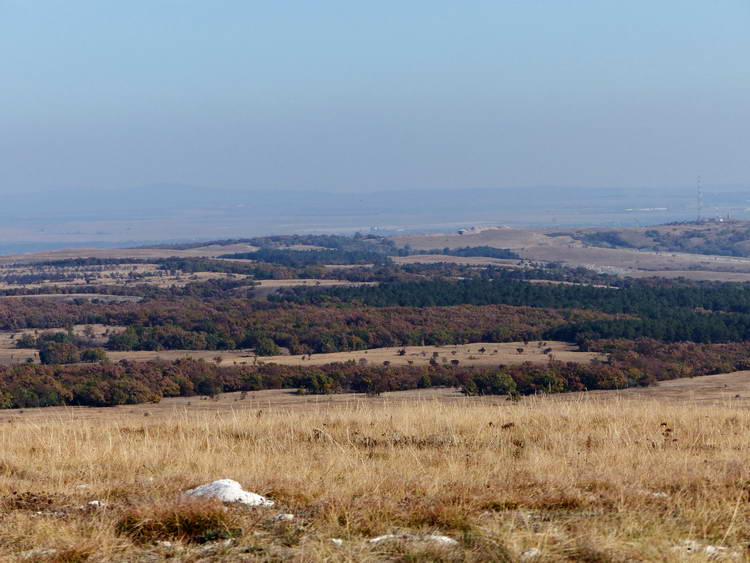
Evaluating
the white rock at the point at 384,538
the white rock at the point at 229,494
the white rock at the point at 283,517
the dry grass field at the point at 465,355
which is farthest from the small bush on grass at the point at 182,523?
the dry grass field at the point at 465,355

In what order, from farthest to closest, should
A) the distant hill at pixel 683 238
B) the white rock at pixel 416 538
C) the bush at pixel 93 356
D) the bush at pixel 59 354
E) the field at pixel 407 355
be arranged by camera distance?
the distant hill at pixel 683 238
the bush at pixel 93 356
the bush at pixel 59 354
the field at pixel 407 355
the white rock at pixel 416 538

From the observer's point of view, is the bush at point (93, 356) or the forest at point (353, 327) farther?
the bush at point (93, 356)

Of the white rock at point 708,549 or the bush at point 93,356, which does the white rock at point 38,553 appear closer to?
the white rock at point 708,549

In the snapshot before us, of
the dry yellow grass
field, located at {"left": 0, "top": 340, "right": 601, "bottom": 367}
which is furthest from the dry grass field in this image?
the dry yellow grass

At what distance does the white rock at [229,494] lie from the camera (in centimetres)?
671

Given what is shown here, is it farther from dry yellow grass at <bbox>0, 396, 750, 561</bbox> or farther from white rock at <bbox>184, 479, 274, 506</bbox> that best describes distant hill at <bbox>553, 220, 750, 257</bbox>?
white rock at <bbox>184, 479, 274, 506</bbox>

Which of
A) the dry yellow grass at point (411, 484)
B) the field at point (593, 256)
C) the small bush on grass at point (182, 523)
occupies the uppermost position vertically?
the small bush on grass at point (182, 523)

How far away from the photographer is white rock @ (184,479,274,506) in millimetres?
6711

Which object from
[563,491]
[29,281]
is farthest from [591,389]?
[29,281]

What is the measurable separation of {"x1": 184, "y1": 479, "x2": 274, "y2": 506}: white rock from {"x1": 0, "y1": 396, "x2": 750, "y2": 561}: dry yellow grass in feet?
0.59

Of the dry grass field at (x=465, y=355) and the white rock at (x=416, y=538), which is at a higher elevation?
the white rock at (x=416, y=538)

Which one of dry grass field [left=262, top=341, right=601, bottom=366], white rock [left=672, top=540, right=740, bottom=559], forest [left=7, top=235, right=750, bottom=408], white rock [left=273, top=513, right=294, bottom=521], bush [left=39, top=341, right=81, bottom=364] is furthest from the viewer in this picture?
bush [left=39, top=341, right=81, bottom=364]

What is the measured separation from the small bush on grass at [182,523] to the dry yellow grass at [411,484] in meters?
0.09

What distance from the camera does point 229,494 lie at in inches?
266
